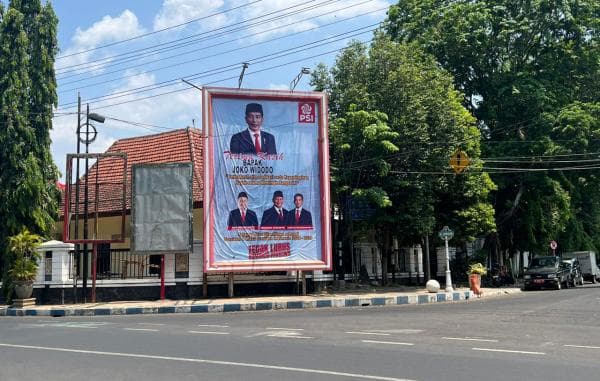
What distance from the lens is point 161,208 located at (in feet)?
72.9

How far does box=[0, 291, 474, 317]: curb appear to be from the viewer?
20.0 metres

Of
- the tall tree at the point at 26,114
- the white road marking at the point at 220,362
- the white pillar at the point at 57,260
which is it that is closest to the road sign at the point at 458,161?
the white pillar at the point at 57,260

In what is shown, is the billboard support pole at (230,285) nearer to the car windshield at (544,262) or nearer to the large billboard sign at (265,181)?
the large billboard sign at (265,181)

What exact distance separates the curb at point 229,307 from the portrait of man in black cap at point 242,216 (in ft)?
10.3

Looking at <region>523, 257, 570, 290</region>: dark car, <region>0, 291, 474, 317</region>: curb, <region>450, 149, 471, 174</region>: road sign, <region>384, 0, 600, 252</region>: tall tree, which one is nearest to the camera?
<region>0, 291, 474, 317</region>: curb

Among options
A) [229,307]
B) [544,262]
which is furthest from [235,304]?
[544,262]

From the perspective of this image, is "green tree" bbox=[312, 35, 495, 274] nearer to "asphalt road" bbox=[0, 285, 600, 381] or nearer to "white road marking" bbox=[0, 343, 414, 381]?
"asphalt road" bbox=[0, 285, 600, 381]

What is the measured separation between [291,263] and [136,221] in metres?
6.17

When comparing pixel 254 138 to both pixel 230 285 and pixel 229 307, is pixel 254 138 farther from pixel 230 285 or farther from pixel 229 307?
pixel 229 307

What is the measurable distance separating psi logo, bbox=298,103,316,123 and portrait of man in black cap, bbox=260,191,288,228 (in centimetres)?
319

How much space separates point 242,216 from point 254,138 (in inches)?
123

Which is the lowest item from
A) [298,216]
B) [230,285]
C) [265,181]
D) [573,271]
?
[573,271]

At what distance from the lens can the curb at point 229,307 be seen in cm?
1998

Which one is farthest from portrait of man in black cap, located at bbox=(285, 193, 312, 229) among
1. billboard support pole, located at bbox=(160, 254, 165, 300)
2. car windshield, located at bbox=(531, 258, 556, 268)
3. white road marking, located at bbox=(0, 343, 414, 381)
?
car windshield, located at bbox=(531, 258, 556, 268)
